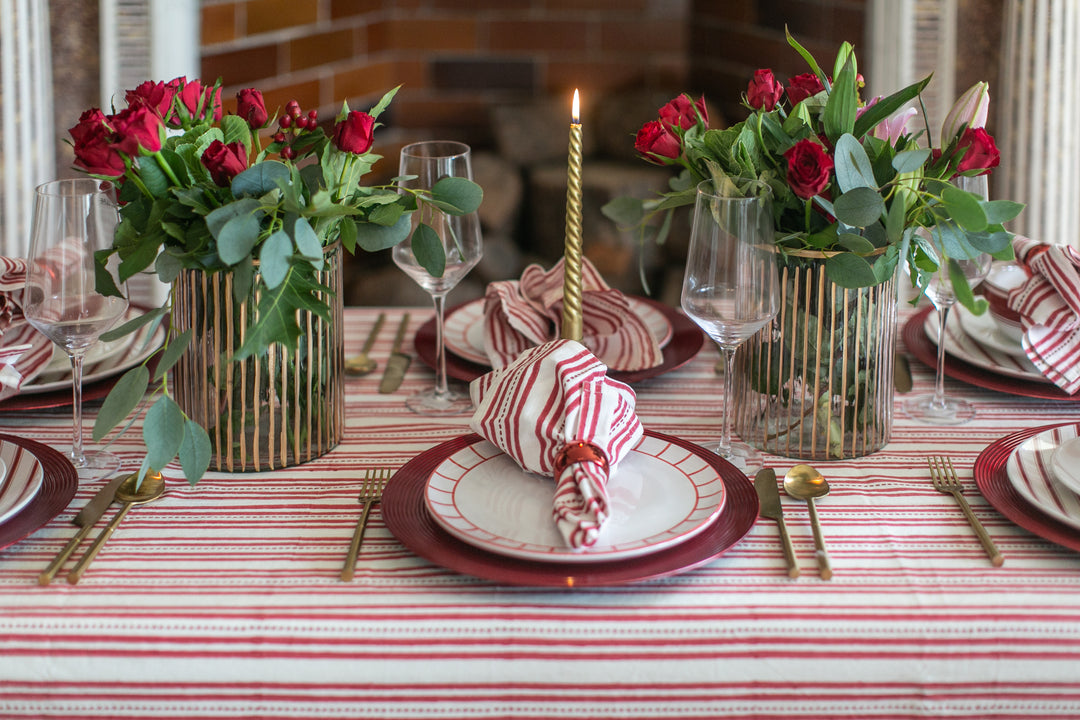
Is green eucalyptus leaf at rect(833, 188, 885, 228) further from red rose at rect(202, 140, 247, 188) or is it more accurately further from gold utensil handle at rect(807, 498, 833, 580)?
red rose at rect(202, 140, 247, 188)

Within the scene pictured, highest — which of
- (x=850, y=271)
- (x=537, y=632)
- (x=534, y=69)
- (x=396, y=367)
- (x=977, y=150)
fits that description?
(x=534, y=69)

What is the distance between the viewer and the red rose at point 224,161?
0.86 meters

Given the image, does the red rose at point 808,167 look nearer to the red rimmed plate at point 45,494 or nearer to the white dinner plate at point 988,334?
the white dinner plate at point 988,334

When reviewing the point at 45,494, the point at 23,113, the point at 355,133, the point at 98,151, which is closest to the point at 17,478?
the point at 45,494

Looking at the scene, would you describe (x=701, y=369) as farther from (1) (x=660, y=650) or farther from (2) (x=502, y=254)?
(2) (x=502, y=254)

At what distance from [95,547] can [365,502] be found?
0.20m

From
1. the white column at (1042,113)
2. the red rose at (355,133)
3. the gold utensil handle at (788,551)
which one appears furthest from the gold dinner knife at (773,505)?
the white column at (1042,113)

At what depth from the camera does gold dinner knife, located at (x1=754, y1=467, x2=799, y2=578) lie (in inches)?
31.8

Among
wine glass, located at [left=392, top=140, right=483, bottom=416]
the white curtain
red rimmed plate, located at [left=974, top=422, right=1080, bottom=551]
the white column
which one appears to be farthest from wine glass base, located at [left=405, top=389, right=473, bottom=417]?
the white column

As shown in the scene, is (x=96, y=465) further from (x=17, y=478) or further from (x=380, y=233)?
(x=380, y=233)

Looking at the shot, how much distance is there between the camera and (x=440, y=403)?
113cm

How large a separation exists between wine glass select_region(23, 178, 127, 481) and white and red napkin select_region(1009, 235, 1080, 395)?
83 centimetres

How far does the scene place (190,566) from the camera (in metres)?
0.81

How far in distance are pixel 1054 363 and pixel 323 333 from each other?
0.68m
